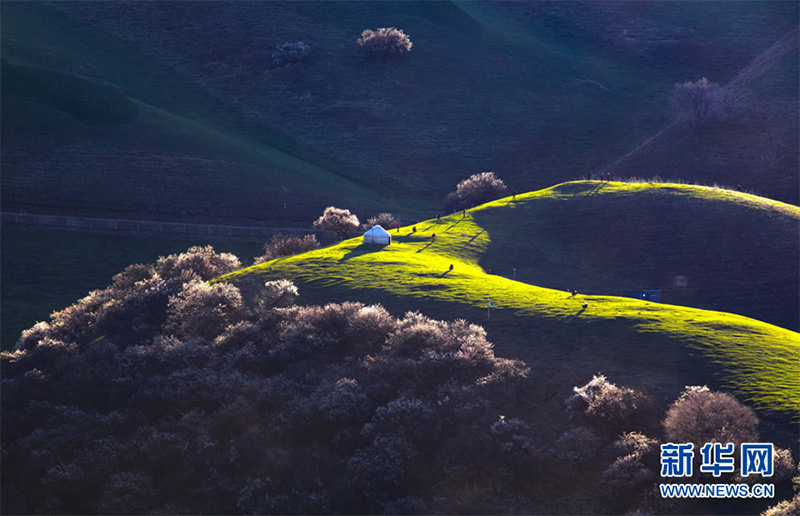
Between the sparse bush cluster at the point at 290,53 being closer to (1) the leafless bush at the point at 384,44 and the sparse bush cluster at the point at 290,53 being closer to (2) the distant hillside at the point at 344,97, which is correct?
(2) the distant hillside at the point at 344,97

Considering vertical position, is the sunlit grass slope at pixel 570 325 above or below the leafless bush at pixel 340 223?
below

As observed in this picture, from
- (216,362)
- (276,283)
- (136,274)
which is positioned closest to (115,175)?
(136,274)

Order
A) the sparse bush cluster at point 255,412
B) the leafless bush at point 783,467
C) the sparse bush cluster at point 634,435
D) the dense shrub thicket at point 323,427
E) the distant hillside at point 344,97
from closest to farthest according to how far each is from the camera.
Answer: the leafless bush at point 783,467 < the sparse bush cluster at point 634,435 < the dense shrub thicket at point 323,427 < the sparse bush cluster at point 255,412 < the distant hillside at point 344,97

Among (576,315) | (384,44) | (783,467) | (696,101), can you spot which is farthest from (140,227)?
(696,101)

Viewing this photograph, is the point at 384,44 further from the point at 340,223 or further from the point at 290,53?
the point at 340,223

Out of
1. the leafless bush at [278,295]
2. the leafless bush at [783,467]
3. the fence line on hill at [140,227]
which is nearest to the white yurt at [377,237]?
the leafless bush at [278,295]
